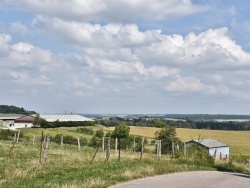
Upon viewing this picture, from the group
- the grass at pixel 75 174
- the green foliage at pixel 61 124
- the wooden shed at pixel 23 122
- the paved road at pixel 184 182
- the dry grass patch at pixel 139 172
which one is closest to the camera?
the grass at pixel 75 174

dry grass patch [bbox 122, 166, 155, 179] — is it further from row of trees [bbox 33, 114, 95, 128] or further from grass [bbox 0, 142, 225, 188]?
row of trees [bbox 33, 114, 95, 128]

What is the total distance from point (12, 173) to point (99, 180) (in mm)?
3876

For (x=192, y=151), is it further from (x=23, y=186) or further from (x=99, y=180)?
(x=23, y=186)

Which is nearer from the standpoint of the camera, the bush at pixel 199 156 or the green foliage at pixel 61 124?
the bush at pixel 199 156

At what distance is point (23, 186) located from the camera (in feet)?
46.1

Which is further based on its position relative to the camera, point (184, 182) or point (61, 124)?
point (61, 124)

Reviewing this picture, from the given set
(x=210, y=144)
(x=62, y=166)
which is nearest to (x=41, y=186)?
(x=62, y=166)

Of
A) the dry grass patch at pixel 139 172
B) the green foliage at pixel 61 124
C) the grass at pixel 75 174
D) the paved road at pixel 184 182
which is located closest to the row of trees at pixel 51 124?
the green foliage at pixel 61 124

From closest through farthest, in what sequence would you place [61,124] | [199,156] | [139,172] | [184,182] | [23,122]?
[184,182]
[139,172]
[199,156]
[61,124]
[23,122]

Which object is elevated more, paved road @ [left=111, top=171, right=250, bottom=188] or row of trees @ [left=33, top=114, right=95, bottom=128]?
row of trees @ [left=33, top=114, right=95, bottom=128]

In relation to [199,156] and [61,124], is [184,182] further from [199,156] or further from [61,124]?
[61,124]

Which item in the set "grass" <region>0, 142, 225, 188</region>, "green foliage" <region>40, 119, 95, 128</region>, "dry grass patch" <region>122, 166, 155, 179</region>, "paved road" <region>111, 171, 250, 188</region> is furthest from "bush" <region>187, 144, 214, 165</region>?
"green foliage" <region>40, 119, 95, 128</region>

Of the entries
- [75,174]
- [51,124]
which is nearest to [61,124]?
[51,124]

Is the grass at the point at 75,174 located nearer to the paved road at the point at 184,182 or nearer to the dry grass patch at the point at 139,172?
the dry grass patch at the point at 139,172
